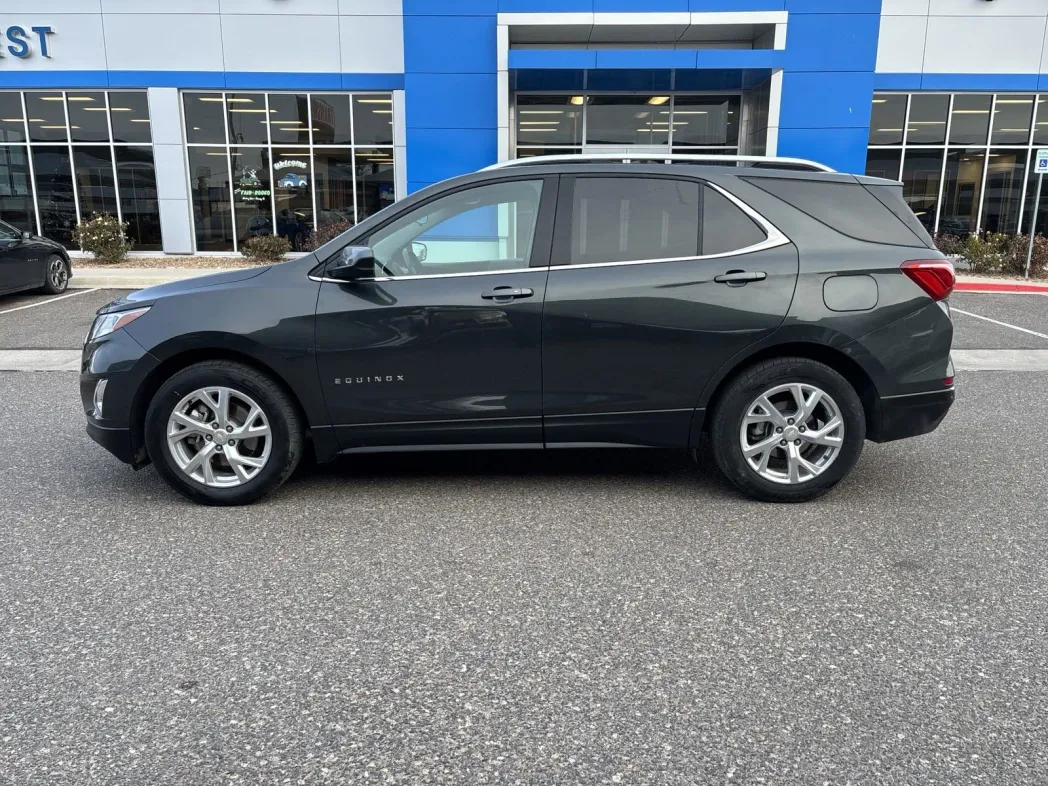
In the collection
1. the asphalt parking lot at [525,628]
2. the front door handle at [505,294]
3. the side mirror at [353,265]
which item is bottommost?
the asphalt parking lot at [525,628]

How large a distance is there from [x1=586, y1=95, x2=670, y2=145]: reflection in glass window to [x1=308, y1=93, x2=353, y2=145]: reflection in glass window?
573 centimetres

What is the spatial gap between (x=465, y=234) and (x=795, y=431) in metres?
2.15

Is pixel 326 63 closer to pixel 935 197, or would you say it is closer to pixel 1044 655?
pixel 935 197

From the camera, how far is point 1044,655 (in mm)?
3002

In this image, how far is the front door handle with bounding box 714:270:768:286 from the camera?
4355 mm

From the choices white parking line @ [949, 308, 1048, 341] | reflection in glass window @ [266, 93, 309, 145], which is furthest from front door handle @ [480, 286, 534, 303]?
reflection in glass window @ [266, 93, 309, 145]

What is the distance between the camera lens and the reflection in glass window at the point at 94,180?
19125mm

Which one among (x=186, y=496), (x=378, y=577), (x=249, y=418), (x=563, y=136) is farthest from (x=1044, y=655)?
(x=563, y=136)

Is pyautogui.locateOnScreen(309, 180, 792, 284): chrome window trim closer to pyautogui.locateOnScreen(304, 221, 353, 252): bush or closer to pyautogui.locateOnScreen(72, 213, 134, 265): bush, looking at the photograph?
pyautogui.locateOnScreen(304, 221, 353, 252): bush

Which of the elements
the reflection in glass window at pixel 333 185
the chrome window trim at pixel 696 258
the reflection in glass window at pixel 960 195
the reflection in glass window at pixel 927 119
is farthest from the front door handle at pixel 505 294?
the reflection in glass window at pixel 960 195

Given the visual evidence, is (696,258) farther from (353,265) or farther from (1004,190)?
(1004,190)

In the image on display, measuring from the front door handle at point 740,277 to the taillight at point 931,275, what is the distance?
0.82 meters

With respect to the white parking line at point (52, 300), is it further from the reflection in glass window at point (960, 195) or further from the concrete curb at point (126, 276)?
the reflection in glass window at point (960, 195)

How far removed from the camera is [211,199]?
762 inches
